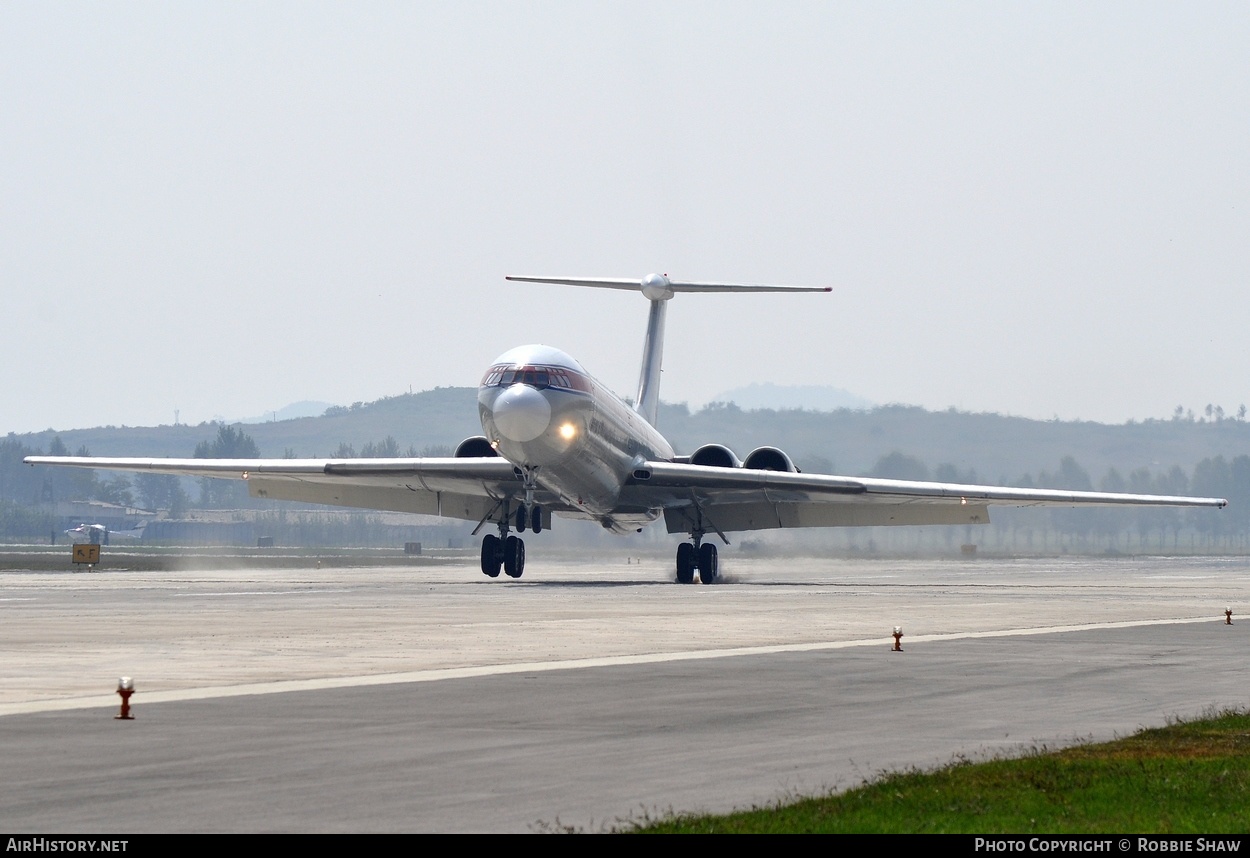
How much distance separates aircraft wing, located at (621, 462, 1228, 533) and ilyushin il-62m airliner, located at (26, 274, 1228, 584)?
4cm

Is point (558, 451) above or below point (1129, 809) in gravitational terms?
above

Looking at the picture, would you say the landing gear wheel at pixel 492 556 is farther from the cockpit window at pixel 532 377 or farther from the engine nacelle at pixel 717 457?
the engine nacelle at pixel 717 457

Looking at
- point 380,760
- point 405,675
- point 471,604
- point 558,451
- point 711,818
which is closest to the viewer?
point 711,818

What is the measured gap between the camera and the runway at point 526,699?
9.95 meters

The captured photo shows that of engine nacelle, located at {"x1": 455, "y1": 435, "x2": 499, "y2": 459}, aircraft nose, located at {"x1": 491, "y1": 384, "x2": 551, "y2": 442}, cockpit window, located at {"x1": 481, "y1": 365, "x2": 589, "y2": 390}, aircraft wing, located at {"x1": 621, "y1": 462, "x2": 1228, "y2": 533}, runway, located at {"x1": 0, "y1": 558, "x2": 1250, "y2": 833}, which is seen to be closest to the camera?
runway, located at {"x1": 0, "y1": 558, "x2": 1250, "y2": 833}

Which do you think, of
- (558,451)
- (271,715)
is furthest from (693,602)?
(271,715)

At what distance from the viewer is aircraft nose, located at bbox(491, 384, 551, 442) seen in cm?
4109

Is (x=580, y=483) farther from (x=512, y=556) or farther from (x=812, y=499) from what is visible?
(x=812, y=499)

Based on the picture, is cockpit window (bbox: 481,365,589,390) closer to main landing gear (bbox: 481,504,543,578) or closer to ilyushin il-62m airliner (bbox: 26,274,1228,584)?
ilyushin il-62m airliner (bbox: 26,274,1228,584)

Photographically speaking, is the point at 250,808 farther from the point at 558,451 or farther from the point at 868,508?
the point at 868,508

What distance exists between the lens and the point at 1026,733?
13.4 metres

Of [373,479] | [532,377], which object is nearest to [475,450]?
[373,479]

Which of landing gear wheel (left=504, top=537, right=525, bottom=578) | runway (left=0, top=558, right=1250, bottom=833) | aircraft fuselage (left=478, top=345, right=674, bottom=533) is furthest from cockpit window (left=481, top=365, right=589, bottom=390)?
runway (left=0, top=558, right=1250, bottom=833)

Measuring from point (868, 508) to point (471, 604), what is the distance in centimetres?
2071
